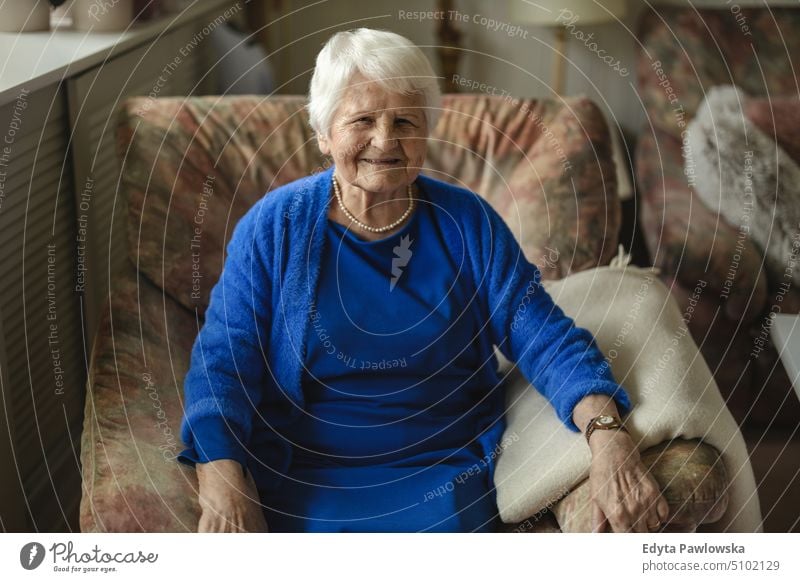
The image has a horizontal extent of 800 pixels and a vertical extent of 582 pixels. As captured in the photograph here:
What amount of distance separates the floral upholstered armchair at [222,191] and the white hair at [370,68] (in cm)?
41

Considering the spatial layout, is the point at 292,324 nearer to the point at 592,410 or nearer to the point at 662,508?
the point at 592,410

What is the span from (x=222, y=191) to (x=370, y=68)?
1.62ft

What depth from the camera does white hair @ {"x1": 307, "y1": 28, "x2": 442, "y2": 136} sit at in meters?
1.06

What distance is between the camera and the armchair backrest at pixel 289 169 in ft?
4.76

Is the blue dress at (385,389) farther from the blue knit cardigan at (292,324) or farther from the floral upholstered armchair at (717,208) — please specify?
the floral upholstered armchair at (717,208)

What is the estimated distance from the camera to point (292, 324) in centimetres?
117

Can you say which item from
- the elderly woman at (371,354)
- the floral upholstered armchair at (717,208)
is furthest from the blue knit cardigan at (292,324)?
the floral upholstered armchair at (717,208)

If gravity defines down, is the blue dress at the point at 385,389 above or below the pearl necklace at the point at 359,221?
below

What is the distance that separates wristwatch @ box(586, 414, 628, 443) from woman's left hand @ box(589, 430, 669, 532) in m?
0.02

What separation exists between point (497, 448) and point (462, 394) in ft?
0.29

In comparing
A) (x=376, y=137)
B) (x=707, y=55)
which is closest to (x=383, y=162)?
(x=376, y=137)

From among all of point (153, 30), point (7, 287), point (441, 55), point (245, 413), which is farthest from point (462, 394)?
point (441, 55)

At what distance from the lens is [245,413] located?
3.77ft
